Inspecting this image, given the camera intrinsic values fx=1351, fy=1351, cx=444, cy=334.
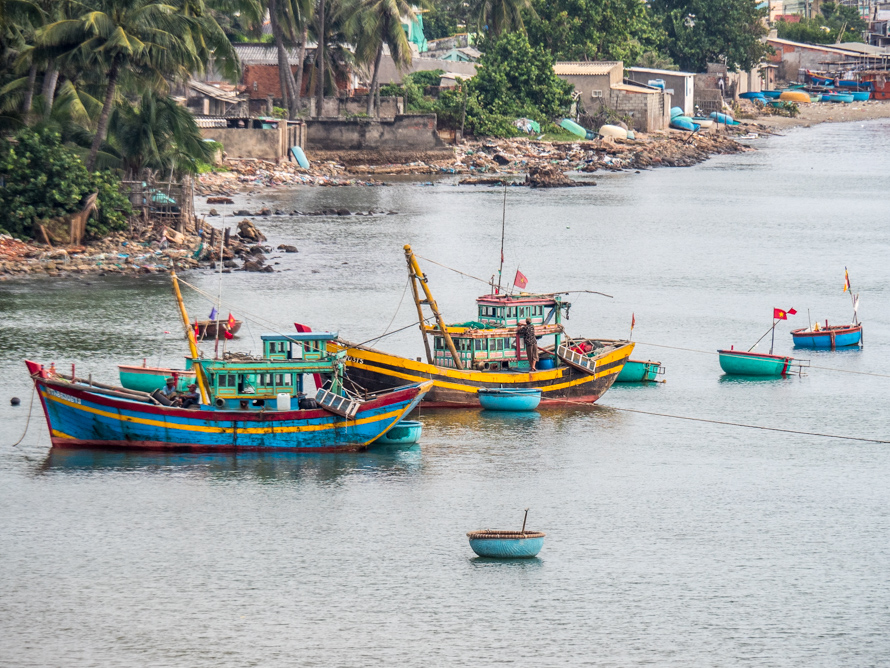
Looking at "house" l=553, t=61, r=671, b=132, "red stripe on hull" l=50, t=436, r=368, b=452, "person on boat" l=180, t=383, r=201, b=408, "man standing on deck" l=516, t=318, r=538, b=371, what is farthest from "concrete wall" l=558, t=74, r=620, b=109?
"red stripe on hull" l=50, t=436, r=368, b=452

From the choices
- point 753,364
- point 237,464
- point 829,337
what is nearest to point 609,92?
point 829,337

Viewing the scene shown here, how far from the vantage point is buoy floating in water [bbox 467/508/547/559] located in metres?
32.8

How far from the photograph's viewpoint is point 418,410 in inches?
1810

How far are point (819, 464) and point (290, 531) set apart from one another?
16.7m

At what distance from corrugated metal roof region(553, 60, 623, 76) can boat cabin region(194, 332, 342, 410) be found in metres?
91.4

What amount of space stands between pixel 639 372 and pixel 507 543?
1987 cm

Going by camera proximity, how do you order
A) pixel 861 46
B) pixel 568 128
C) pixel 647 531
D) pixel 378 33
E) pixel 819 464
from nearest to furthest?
pixel 647 531, pixel 819 464, pixel 378 33, pixel 568 128, pixel 861 46

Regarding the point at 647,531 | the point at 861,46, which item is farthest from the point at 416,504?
the point at 861,46

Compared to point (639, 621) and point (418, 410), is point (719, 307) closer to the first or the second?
point (418, 410)

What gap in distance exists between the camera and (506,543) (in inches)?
1297

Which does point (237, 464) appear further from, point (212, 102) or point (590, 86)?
point (590, 86)

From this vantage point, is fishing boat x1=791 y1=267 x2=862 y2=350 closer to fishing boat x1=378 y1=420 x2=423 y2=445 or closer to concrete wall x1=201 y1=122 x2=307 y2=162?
fishing boat x1=378 y1=420 x2=423 y2=445

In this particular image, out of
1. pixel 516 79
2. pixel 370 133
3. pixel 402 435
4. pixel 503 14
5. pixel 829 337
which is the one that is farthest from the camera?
pixel 503 14

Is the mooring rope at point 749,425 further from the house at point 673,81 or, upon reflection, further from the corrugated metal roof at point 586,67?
the house at point 673,81
